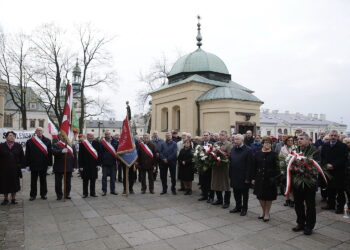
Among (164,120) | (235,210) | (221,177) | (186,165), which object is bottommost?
(235,210)

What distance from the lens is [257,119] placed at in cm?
2203

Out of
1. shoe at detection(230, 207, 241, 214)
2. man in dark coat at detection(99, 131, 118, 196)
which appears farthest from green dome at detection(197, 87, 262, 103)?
shoe at detection(230, 207, 241, 214)

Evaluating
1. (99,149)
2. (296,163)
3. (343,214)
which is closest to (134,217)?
(99,149)

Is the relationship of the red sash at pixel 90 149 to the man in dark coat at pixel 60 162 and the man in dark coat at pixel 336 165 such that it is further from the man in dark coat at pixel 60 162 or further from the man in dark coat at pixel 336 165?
the man in dark coat at pixel 336 165

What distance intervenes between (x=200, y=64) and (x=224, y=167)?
1869 centimetres

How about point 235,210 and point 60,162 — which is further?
point 60,162

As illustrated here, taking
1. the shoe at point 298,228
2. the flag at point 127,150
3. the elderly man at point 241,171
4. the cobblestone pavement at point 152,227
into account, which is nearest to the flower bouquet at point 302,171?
the shoe at point 298,228

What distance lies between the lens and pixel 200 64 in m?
24.9

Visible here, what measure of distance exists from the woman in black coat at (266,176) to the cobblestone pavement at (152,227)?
58 centimetres

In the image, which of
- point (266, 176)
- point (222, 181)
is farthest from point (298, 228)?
point (222, 181)

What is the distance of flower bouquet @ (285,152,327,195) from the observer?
529 centimetres

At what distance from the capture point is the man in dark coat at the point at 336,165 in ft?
22.6

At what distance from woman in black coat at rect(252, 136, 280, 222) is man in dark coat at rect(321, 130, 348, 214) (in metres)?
1.83

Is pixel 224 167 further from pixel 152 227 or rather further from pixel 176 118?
pixel 176 118
